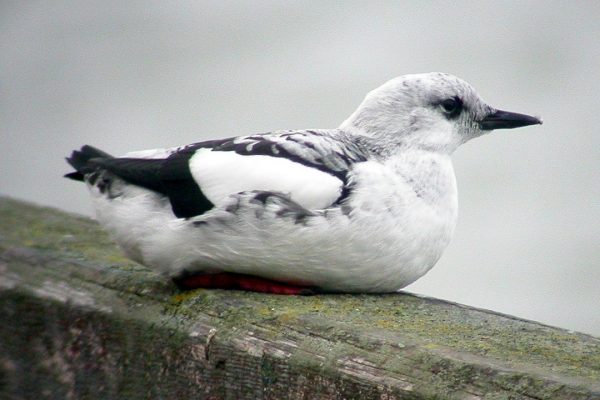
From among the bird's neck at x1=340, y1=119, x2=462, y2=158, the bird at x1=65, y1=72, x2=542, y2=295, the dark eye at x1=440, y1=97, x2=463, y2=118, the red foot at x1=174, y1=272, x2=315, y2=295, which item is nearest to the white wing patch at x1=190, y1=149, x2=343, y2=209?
the bird at x1=65, y1=72, x2=542, y2=295

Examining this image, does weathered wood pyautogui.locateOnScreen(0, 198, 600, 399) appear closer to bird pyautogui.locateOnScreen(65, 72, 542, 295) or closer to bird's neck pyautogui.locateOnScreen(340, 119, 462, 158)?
bird pyautogui.locateOnScreen(65, 72, 542, 295)

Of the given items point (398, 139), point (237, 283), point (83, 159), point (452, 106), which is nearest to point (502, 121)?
point (452, 106)

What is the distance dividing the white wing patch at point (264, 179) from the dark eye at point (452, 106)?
2.38 ft

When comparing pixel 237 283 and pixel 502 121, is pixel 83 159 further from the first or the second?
pixel 502 121

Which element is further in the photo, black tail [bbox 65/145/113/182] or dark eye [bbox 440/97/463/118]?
dark eye [bbox 440/97/463/118]

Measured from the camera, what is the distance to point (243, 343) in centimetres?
288

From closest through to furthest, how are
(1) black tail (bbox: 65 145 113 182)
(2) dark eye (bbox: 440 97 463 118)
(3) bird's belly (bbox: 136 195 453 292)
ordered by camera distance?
(3) bird's belly (bbox: 136 195 453 292)
(1) black tail (bbox: 65 145 113 182)
(2) dark eye (bbox: 440 97 463 118)

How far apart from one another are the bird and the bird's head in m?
0.12

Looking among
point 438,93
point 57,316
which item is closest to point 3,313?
point 57,316

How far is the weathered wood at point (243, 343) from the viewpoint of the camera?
2527mm

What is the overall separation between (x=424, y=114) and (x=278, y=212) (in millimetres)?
848

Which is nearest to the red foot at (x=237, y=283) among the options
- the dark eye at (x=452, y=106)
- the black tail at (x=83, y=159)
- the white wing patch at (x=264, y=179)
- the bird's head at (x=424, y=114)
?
the white wing patch at (x=264, y=179)

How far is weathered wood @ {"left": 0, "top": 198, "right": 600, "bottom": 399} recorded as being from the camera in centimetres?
253

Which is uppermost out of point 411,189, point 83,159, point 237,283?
point 411,189
